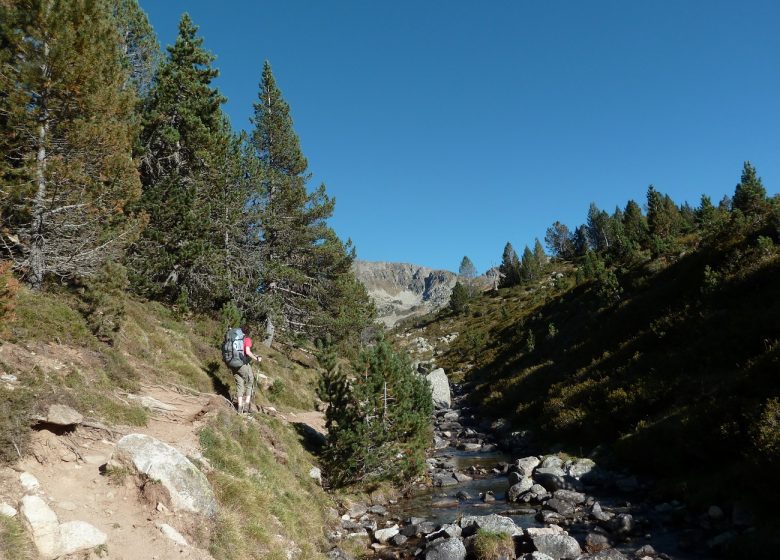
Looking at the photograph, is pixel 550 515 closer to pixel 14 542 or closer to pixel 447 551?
pixel 447 551

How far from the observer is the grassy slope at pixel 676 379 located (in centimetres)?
1338

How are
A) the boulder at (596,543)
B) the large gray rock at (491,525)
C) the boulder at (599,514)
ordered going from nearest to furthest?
the boulder at (596,543), the large gray rock at (491,525), the boulder at (599,514)

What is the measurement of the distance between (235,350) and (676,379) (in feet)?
55.7

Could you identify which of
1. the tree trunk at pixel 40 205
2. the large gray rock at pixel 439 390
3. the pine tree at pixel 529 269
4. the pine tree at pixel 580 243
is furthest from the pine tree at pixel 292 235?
the pine tree at pixel 580 243

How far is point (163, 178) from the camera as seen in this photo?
2300cm

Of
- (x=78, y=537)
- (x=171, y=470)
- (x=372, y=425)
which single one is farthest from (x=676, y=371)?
(x=78, y=537)

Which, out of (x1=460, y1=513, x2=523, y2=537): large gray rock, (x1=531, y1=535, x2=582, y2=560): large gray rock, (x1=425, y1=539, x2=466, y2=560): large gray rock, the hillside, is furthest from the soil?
the hillside

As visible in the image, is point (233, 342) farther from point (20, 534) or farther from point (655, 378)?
point (655, 378)

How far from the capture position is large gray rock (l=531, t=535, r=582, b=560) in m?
10.9

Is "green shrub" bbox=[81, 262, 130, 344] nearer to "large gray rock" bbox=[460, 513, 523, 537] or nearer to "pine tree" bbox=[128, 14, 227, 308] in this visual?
"pine tree" bbox=[128, 14, 227, 308]

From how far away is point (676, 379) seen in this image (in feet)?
59.6

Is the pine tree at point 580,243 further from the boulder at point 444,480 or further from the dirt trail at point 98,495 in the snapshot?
the dirt trail at point 98,495

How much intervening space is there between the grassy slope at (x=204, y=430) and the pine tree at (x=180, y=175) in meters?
4.34

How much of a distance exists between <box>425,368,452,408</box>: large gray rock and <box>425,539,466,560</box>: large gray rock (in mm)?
24411
